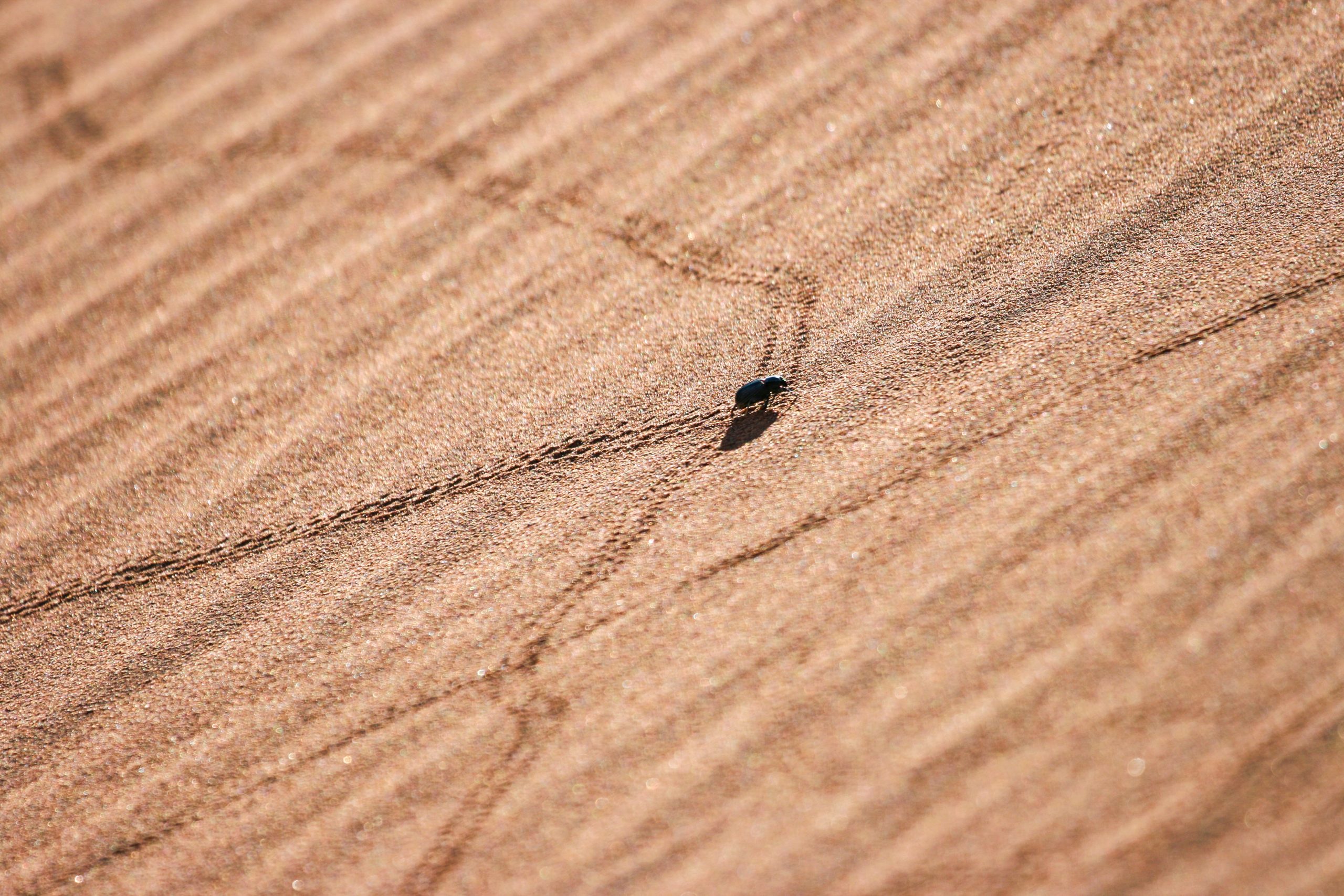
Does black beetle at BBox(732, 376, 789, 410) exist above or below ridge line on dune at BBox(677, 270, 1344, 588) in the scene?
above

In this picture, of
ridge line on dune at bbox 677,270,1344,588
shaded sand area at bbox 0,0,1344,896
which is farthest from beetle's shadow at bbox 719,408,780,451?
ridge line on dune at bbox 677,270,1344,588

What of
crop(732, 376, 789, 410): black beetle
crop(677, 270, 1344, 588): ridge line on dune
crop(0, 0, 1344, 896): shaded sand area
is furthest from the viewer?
crop(732, 376, 789, 410): black beetle

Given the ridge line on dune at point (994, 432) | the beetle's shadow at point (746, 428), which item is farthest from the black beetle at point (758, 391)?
the ridge line on dune at point (994, 432)

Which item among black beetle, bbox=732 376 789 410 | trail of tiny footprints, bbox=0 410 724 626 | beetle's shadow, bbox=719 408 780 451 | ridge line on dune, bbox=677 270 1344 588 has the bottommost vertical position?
ridge line on dune, bbox=677 270 1344 588

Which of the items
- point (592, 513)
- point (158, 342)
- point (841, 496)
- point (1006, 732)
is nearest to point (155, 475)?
point (158, 342)

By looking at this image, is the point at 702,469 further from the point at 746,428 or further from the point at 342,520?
the point at 342,520

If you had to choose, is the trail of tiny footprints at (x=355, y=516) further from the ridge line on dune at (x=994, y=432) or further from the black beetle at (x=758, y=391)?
the ridge line on dune at (x=994, y=432)

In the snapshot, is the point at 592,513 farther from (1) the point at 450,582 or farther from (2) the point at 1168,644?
(2) the point at 1168,644

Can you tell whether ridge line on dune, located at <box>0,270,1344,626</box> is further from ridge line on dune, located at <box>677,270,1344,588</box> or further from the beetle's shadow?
ridge line on dune, located at <box>677,270,1344,588</box>
